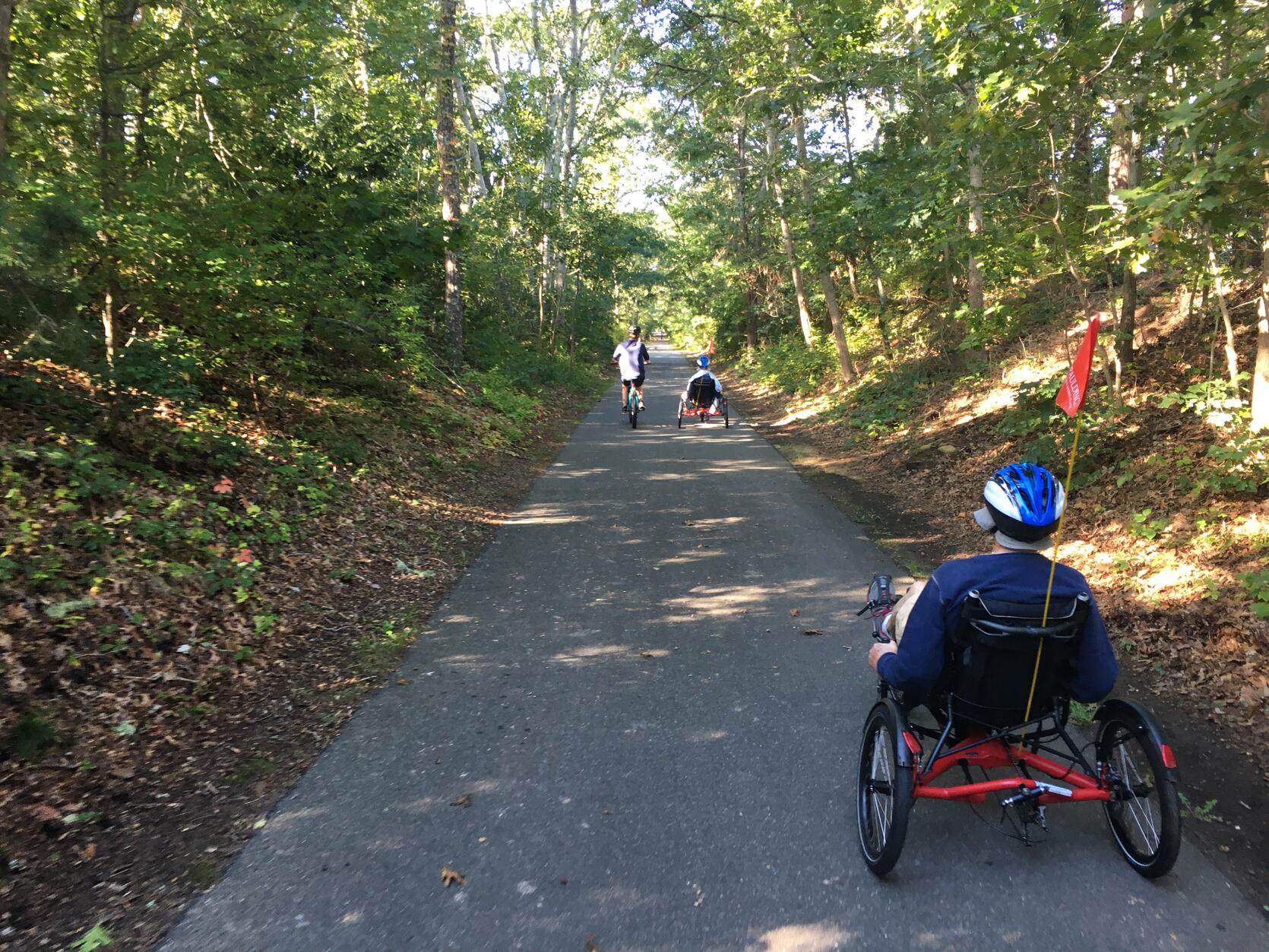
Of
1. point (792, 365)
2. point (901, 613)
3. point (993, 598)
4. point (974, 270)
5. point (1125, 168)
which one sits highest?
point (1125, 168)

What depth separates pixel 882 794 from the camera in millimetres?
3025

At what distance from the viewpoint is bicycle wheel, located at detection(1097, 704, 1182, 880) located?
2652mm

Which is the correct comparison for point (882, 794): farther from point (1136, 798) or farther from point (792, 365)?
point (792, 365)

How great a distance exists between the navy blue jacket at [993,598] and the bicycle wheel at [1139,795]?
0.19 meters

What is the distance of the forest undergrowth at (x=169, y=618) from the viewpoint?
9.98 feet

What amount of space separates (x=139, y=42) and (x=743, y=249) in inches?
885

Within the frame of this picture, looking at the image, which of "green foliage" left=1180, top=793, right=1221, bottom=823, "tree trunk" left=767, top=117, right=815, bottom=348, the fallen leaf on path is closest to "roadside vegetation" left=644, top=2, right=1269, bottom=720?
"tree trunk" left=767, top=117, right=815, bottom=348

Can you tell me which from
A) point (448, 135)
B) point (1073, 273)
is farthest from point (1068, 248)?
point (448, 135)

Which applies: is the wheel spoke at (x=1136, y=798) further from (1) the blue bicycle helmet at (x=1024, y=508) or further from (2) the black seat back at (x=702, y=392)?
(2) the black seat back at (x=702, y=392)

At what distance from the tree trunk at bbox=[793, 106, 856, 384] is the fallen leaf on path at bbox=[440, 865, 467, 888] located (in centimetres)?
1286

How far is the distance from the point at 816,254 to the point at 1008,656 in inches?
543

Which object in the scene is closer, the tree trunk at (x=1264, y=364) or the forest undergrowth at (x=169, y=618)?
the forest undergrowth at (x=169, y=618)

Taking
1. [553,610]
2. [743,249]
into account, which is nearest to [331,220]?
[553,610]

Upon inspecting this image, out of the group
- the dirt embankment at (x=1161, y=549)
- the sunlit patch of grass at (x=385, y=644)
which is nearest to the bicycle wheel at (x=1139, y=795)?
the dirt embankment at (x=1161, y=549)
